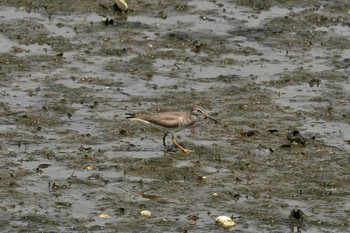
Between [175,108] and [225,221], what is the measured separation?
233 inches

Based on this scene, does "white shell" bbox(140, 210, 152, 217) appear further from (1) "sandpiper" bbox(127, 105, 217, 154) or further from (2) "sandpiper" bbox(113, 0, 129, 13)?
(2) "sandpiper" bbox(113, 0, 129, 13)

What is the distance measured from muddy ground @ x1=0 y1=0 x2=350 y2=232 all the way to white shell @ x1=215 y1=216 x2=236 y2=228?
134 millimetres

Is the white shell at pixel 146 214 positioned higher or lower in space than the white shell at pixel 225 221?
lower

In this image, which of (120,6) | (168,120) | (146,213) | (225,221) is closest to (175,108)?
(168,120)

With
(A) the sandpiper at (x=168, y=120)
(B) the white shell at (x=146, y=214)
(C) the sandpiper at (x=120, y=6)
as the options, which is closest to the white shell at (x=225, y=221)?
(B) the white shell at (x=146, y=214)

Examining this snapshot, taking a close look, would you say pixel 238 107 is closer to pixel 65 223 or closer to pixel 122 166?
pixel 122 166

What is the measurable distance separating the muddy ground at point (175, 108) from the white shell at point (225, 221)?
0.13m

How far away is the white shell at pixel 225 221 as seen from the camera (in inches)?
645

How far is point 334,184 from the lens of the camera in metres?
18.2

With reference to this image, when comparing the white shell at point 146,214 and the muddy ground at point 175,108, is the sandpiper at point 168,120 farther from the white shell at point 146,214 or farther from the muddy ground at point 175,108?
the white shell at point 146,214

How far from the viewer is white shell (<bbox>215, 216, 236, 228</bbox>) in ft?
53.7

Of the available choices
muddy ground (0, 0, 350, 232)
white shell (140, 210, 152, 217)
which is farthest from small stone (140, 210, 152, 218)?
muddy ground (0, 0, 350, 232)

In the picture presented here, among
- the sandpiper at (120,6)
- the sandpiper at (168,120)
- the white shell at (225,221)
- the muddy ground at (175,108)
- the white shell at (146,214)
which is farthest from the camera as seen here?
the sandpiper at (120,6)

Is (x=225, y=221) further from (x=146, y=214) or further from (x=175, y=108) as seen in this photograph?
(x=175, y=108)
